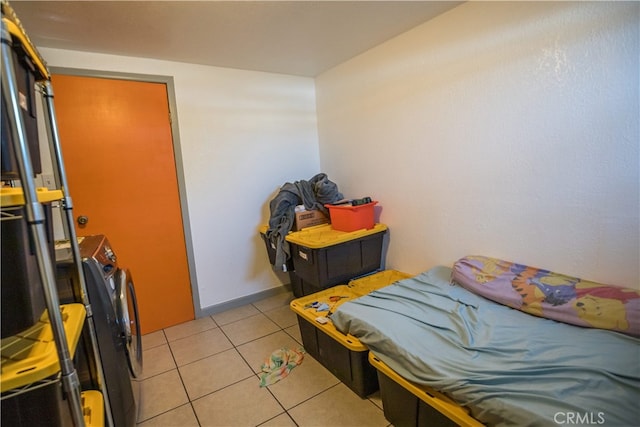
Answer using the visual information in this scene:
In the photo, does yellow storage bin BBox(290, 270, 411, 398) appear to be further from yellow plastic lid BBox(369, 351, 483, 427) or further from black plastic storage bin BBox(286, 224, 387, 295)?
yellow plastic lid BBox(369, 351, 483, 427)

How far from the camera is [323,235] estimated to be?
7.66 ft

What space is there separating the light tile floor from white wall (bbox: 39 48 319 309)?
0.46 metres

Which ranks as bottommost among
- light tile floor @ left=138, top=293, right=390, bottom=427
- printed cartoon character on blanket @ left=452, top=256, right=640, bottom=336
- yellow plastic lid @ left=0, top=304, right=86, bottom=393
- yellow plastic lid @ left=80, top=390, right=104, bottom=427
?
light tile floor @ left=138, top=293, right=390, bottom=427

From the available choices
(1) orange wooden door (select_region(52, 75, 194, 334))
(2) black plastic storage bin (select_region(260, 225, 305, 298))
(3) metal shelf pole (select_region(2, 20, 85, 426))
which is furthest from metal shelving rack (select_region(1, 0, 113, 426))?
(2) black plastic storage bin (select_region(260, 225, 305, 298))

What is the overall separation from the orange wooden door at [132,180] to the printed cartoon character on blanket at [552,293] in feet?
7.13

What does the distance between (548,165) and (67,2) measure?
8.31ft

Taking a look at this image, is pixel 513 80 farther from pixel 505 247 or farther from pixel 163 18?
pixel 163 18

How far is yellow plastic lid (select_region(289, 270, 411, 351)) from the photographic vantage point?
165cm

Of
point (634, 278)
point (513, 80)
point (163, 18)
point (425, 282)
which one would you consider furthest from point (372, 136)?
point (634, 278)

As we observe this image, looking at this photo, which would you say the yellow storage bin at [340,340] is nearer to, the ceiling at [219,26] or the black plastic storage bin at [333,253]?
the black plastic storage bin at [333,253]

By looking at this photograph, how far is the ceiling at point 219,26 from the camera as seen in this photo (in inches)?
63.6

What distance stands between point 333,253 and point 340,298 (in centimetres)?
32

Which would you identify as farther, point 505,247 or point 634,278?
point 505,247

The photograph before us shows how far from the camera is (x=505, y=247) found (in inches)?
69.6
